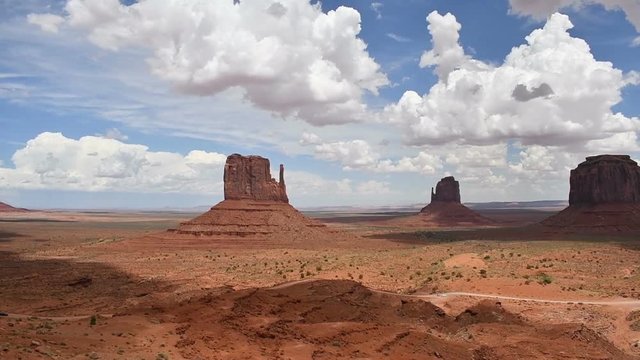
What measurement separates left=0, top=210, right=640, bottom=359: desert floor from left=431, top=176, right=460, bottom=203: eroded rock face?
126378 mm

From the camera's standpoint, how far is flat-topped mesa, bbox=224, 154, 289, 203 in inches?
4065

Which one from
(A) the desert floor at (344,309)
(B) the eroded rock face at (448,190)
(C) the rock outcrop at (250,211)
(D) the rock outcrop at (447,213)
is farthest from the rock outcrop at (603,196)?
(B) the eroded rock face at (448,190)

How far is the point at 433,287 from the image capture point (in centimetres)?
3866

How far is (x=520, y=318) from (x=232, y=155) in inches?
3232

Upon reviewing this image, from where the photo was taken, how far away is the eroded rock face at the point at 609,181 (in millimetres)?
113562

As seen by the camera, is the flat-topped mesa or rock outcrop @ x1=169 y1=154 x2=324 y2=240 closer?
rock outcrop @ x1=169 y1=154 x2=324 y2=240

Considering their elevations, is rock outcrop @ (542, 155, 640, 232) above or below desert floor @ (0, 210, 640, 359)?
above

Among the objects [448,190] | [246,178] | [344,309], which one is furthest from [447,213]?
[344,309]

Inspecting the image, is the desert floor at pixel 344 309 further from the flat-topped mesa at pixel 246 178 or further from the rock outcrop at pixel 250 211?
the flat-topped mesa at pixel 246 178

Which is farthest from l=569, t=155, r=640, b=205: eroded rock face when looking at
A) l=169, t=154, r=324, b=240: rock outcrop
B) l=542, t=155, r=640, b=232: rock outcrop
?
l=169, t=154, r=324, b=240: rock outcrop

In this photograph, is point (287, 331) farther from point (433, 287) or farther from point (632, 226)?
point (632, 226)

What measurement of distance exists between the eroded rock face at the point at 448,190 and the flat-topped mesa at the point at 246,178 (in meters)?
96.8

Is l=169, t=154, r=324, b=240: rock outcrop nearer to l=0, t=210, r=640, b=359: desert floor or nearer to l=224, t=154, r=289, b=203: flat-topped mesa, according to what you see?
l=224, t=154, r=289, b=203: flat-topped mesa

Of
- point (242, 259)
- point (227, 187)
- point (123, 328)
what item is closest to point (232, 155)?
point (227, 187)
